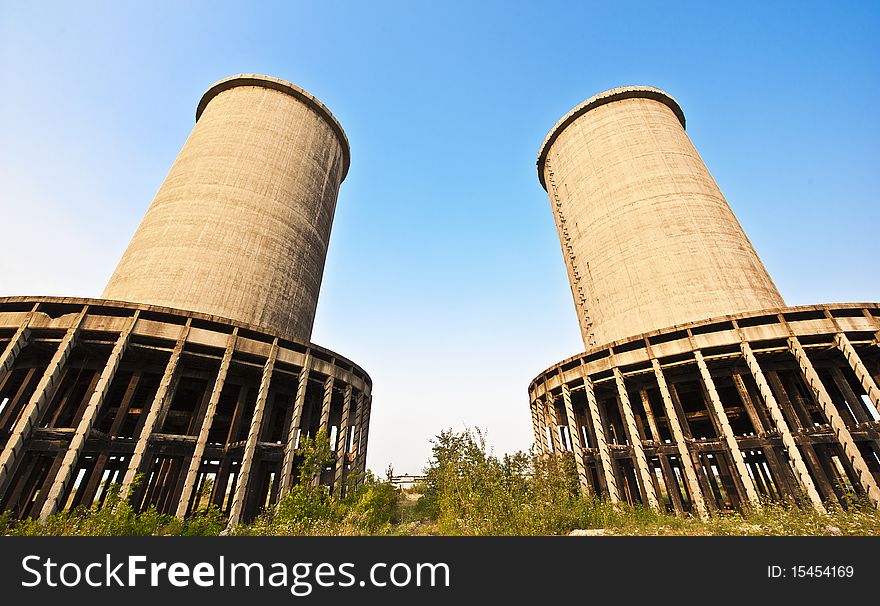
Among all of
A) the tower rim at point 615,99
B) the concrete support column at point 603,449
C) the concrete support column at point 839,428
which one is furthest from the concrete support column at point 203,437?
the tower rim at point 615,99

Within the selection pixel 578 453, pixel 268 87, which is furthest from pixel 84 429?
pixel 268 87

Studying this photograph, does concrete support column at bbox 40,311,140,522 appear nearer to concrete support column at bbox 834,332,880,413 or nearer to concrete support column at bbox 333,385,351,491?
concrete support column at bbox 333,385,351,491

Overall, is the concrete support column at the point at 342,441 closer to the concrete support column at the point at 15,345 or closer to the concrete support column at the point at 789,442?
the concrete support column at the point at 15,345

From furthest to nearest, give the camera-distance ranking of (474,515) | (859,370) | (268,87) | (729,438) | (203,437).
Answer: (268,87) < (729,438) < (859,370) < (203,437) < (474,515)

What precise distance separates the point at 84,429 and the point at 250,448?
6.03 metres

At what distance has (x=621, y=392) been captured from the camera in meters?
21.7

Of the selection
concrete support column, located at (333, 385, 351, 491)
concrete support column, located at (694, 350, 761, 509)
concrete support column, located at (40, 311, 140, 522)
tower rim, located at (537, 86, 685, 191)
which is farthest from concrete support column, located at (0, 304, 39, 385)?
tower rim, located at (537, 86, 685, 191)

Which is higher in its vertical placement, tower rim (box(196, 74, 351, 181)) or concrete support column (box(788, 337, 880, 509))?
tower rim (box(196, 74, 351, 181))

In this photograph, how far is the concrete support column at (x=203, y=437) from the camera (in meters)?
16.0

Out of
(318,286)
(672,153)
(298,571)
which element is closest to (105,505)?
(298,571)

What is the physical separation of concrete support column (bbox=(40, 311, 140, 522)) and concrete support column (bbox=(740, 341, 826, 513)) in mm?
28075

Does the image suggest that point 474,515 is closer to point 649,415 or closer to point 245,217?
point 649,415

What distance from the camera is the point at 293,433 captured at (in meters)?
19.5

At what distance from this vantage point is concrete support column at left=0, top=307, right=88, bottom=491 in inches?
563
